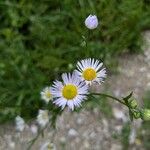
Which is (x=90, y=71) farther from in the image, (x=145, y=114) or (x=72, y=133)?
(x=72, y=133)

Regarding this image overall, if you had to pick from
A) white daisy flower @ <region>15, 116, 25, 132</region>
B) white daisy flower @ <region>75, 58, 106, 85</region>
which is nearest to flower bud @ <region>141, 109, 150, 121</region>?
white daisy flower @ <region>75, 58, 106, 85</region>

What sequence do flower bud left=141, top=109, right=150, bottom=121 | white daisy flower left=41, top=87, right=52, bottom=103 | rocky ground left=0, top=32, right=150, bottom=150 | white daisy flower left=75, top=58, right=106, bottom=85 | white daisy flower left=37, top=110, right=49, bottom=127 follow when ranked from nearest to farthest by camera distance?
flower bud left=141, top=109, right=150, bottom=121 < white daisy flower left=75, top=58, right=106, bottom=85 < white daisy flower left=41, top=87, right=52, bottom=103 < white daisy flower left=37, top=110, right=49, bottom=127 < rocky ground left=0, top=32, right=150, bottom=150

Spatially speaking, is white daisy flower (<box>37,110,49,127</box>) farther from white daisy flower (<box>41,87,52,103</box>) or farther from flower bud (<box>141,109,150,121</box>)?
flower bud (<box>141,109,150,121</box>)

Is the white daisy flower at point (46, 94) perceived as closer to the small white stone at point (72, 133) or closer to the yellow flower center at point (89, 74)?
the small white stone at point (72, 133)

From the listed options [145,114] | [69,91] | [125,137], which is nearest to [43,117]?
[125,137]

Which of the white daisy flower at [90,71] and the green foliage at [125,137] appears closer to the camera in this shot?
the white daisy flower at [90,71]

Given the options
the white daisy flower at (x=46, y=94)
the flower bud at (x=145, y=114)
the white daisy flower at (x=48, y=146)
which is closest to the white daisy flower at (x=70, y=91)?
the flower bud at (x=145, y=114)

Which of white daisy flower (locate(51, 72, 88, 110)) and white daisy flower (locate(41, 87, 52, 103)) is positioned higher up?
white daisy flower (locate(41, 87, 52, 103))
